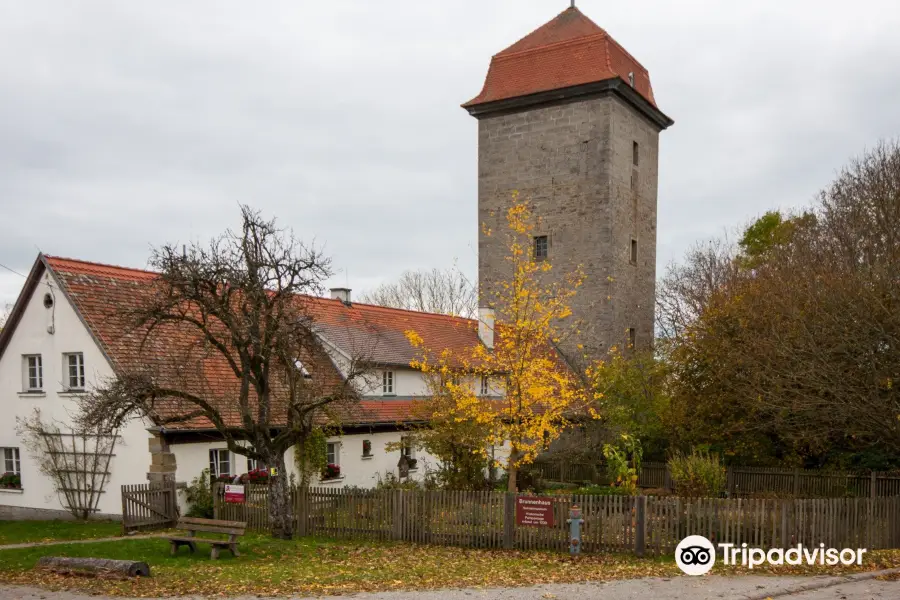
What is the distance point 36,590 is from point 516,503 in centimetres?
890

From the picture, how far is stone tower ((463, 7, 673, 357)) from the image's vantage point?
34938mm

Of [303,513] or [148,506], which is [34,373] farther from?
[303,513]

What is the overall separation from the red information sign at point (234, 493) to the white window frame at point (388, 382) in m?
8.30

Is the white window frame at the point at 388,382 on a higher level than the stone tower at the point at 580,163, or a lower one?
lower

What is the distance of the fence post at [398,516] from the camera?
18.3 meters

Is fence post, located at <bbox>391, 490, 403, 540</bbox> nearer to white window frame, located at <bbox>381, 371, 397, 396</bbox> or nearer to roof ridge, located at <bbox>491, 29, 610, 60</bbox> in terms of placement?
white window frame, located at <bbox>381, 371, 397, 396</bbox>

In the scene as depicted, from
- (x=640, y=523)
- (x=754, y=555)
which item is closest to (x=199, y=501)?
(x=640, y=523)

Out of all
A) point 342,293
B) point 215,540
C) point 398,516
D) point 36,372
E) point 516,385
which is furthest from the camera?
point 342,293

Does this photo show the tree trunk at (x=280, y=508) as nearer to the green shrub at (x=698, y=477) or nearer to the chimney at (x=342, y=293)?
the green shrub at (x=698, y=477)

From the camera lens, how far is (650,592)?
1251 cm

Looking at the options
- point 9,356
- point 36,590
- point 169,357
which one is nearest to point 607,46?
point 169,357

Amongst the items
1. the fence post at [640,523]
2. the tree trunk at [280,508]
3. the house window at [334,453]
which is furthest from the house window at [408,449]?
the fence post at [640,523]

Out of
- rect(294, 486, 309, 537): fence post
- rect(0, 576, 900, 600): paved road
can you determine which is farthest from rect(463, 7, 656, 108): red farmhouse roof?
rect(0, 576, 900, 600): paved road

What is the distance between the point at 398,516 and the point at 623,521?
4.92m
